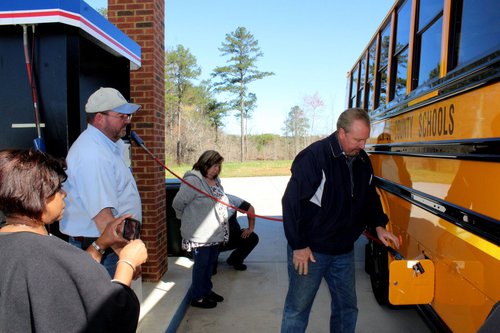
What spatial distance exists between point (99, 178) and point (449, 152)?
2019 mm

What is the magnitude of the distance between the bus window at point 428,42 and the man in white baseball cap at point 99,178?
82.3 inches

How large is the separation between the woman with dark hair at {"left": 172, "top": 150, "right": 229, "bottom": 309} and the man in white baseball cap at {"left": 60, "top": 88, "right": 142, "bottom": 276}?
143 cm

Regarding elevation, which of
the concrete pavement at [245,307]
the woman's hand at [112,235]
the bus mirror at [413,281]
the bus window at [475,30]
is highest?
the bus window at [475,30]

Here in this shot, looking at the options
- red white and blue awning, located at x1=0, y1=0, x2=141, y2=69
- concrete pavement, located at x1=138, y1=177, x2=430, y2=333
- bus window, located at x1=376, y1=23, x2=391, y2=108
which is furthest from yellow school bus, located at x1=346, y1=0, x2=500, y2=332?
red white and blue awning, located at x1=0, y1=0, x2=141, y2=69

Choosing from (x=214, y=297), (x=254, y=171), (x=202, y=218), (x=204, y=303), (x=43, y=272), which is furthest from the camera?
(x=254, y=171)

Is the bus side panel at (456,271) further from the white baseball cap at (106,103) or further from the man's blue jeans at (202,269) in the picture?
the white baseball cap at (106,103)

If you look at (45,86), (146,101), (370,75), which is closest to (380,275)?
(370,75)

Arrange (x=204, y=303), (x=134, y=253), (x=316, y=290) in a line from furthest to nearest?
(x=204, y=303)
(x=316, y=290)
(x=134, y=253)

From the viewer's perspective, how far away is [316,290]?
3.07 m

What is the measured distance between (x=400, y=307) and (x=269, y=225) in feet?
15.7

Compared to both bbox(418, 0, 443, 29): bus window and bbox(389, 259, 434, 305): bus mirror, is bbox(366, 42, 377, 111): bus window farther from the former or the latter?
bbox(389, 259, 434, 305): bus mirror

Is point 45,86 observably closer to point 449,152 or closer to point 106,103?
point 106,103

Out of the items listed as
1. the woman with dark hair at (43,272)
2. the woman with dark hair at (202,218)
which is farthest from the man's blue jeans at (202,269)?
the woman with dark hair at (43,272)

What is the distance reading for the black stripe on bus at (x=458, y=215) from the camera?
2027 millimetres
